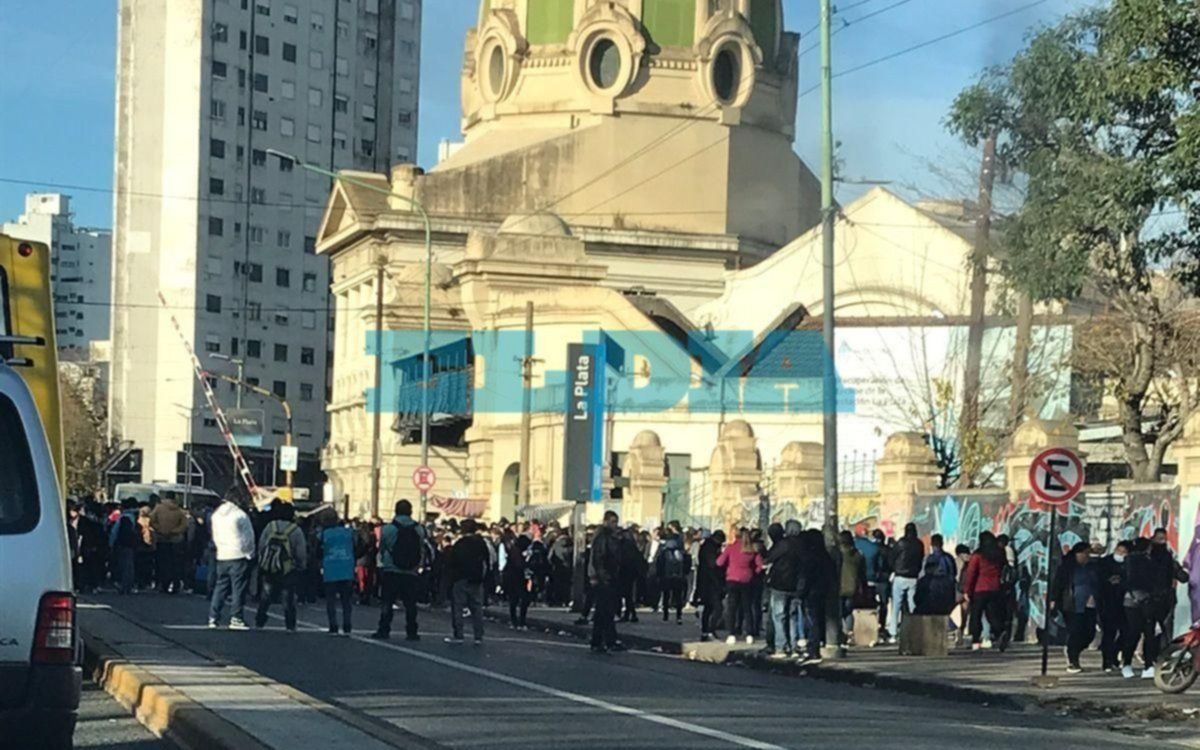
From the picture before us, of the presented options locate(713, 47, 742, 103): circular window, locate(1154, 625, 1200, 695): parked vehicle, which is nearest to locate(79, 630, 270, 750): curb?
locate(1154, 625, 1200, 695): parked vehicle

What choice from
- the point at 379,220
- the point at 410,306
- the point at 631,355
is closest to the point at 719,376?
the point at 631,355

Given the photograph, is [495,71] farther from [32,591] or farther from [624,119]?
[32,591]

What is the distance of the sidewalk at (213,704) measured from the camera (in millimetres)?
12898

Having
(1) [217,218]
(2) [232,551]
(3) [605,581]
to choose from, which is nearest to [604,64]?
(1) [217,218]

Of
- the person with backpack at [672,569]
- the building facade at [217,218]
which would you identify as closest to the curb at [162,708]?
the person with backpack at [672,569]

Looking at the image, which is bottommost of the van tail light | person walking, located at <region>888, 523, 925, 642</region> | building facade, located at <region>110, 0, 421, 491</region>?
person walking, located at <region>888, 523, 925, 642</region>

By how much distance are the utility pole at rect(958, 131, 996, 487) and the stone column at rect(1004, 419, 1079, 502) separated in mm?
3371

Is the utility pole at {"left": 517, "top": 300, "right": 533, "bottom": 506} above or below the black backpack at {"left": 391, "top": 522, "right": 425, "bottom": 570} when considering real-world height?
above

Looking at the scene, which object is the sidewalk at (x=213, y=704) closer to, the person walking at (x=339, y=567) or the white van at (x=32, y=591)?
the white van at (x=32, y=591)

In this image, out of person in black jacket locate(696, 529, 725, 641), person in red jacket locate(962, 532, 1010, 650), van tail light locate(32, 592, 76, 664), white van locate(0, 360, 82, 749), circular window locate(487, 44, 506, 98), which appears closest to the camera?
white van locate(0, 360, 82, 749)

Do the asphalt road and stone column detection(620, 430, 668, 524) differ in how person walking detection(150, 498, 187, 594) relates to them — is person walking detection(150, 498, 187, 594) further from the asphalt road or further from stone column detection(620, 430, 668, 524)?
stone column detection(620, 430, 668, 524)

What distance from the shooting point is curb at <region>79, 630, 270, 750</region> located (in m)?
12.7

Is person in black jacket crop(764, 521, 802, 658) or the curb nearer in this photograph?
the curb

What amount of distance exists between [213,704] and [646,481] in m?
33.9
